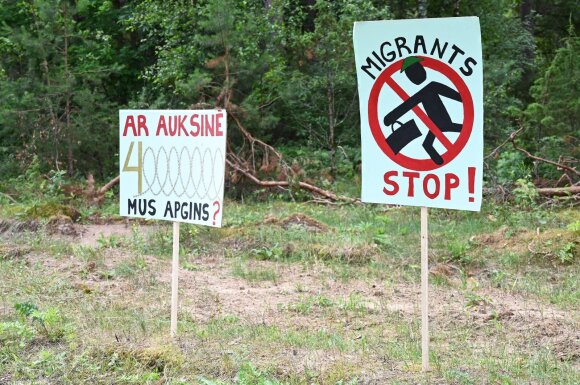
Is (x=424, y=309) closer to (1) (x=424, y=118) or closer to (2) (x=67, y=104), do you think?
(1) (x=424, y=118)

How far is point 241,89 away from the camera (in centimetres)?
1677

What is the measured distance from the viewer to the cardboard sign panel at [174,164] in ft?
19.0

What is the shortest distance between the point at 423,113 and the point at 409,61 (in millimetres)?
356

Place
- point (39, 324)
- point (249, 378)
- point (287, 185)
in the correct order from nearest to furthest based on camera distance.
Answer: point (249, 378) → point (39, 324) → point (287, 185)

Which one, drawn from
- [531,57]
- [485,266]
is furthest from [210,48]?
[531,57]

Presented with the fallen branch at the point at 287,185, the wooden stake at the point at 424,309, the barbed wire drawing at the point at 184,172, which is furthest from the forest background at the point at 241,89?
the wooden stake at the point at 424,309

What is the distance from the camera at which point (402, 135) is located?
521 centimetres

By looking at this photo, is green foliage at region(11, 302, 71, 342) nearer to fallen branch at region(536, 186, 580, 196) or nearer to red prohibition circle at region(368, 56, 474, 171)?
red prohibition circle at region(368, 56, 474, 171)

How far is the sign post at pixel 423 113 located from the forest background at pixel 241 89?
951 centimetres

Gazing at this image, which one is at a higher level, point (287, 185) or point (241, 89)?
point (241, 89)

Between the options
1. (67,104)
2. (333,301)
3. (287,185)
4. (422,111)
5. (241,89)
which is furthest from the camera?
(67,104)

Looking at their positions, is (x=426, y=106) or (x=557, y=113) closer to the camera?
(x=426, y=106)

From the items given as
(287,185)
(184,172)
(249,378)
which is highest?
(184,172)

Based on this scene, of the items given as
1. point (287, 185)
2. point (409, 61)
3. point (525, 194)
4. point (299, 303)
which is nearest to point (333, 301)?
point (299, 303)
